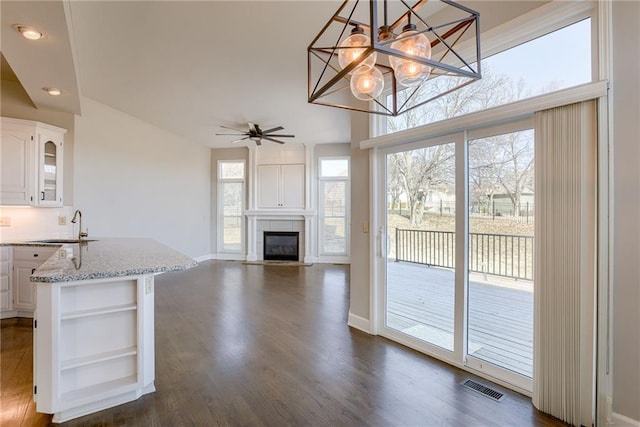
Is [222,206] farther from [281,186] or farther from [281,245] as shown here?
[281,245]

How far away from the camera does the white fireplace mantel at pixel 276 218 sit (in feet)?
26.0

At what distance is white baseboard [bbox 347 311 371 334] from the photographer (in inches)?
135

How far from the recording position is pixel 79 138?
482 centimetres

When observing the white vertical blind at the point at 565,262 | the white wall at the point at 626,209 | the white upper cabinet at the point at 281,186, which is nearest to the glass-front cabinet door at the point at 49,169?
the white upper cabinet at the point at 281,186

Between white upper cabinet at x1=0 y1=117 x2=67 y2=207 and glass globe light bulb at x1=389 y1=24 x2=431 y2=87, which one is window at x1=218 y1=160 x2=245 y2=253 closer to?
white upper cabinet at x1=0 y1=117 x2=67 y2=207

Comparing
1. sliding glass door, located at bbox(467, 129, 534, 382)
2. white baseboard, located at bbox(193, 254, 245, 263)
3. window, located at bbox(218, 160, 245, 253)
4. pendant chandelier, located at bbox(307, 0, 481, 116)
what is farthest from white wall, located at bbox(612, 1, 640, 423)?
window, located at bbox(218, 160, 245, 253)

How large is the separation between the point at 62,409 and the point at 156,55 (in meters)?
3.42

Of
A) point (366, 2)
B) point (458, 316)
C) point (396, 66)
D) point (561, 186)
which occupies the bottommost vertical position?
point (458, 316)

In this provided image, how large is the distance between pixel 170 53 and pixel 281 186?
4.82m

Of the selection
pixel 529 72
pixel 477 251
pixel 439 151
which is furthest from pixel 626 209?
pixel 439 151

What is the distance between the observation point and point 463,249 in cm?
264

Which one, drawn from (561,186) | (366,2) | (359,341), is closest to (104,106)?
(366,2)

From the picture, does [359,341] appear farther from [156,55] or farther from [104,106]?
[104,106]

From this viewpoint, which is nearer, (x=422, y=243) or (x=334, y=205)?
(x=422, y=243)
